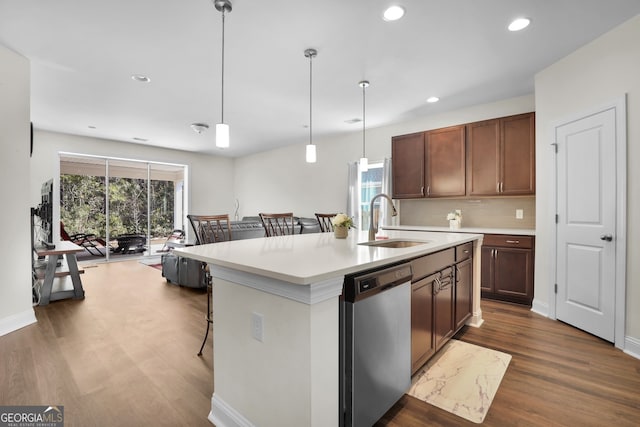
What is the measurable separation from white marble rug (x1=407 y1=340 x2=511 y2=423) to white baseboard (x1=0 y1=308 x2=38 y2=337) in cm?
372

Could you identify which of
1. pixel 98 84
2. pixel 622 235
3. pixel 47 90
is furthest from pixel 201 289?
pixel 622 235

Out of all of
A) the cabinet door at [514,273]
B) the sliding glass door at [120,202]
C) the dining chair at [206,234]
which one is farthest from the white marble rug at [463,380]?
the sliding glass door at [120,202]

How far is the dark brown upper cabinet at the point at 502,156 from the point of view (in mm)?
3680

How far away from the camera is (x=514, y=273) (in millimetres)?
3623

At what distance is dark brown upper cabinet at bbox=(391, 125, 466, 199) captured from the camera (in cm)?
425

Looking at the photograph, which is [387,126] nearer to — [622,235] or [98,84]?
[622,235]

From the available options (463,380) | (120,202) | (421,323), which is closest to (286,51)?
(421,323)

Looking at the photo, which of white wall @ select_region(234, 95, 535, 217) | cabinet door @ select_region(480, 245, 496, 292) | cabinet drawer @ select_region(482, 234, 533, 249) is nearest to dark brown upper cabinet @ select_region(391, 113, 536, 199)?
white wall @ select_region(234, 95, 535, 217)

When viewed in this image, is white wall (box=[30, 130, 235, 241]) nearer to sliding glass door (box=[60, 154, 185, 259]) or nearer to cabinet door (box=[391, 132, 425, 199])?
sliding glass door (box=[60, 154, 185, 259])

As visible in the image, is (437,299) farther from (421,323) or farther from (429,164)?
(429,164)

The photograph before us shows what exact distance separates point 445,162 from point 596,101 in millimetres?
1809

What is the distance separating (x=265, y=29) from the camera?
2508 mm

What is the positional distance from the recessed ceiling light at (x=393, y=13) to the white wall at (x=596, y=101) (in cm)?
194

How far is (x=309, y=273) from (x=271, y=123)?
4669 mm
